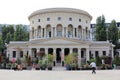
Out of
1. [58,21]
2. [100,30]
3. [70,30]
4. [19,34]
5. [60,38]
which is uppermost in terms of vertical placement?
[58,21]

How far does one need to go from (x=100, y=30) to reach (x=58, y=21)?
14.7 metres

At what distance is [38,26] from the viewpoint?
248 feet

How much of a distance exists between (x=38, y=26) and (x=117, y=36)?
77.6ft

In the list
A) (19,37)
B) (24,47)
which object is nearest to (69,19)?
(24,47)

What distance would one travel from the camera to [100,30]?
81812mm

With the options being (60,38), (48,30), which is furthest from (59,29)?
(60,38)

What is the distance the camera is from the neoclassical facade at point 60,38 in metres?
65.5

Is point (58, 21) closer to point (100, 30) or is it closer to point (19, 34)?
point (100, 30)

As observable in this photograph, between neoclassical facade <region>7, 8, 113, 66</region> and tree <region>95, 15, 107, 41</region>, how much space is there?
16.1 ft

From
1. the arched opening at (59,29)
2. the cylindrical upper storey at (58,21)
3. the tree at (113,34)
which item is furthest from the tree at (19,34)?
the tree at (113,34)

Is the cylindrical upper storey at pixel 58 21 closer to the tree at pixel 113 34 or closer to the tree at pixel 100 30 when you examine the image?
the tree at pixel 100 30

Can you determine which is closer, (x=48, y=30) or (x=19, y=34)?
(x=48, y=30)

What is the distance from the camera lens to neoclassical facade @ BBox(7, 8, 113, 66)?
65500 millimetres
